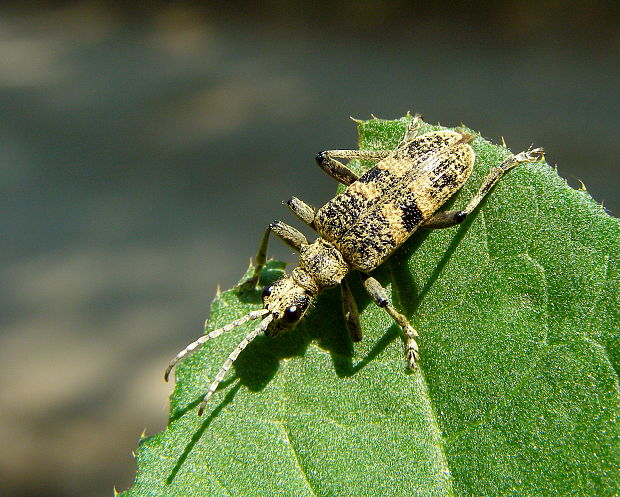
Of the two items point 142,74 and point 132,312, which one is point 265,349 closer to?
point 132,312

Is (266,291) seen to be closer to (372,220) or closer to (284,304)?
(284,304)

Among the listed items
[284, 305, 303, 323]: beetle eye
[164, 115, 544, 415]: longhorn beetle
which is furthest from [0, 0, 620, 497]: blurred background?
[284, 305, 303, 323]: beetle eye

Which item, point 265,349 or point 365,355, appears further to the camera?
point 265,349

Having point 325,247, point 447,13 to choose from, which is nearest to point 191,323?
point 325,247

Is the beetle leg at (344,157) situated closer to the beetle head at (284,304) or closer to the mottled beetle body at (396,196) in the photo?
the mottled beetle body at (396,196)

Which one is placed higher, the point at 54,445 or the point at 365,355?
the point at 54,445

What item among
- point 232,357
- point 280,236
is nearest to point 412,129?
point 280,236
